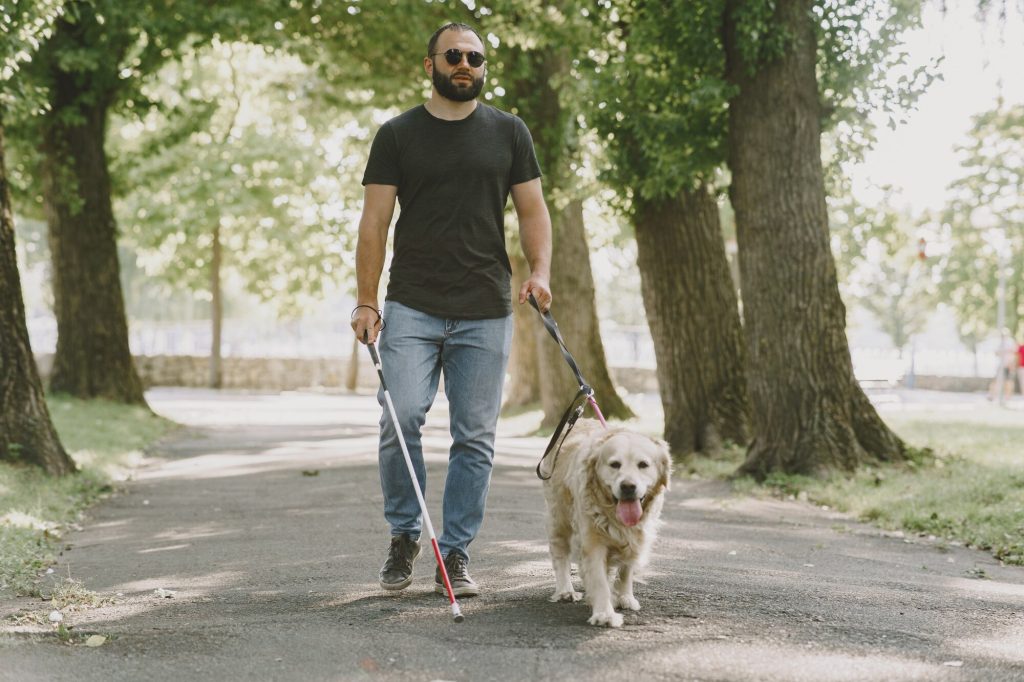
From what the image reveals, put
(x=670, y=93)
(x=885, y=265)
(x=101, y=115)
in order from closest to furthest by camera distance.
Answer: (x=670, y=93) → (x=101, y=115) → (x=885, y=265)

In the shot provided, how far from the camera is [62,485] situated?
32.2ft

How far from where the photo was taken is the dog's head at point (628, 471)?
190 inches

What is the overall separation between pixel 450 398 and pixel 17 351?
6064 millimetres

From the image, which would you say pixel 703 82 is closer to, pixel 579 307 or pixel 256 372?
pixel 579 307

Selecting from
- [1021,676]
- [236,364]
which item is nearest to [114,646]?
[1021,676]

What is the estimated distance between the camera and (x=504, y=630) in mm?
4805

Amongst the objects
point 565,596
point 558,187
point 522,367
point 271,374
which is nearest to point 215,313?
point 271,374

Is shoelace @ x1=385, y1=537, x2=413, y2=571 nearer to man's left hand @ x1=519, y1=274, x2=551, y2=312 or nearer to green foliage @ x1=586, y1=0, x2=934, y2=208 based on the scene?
man's left hand @ x1=519, y1=274, x2=551, y2=312

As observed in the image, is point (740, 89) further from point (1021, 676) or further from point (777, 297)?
point (1021, 676)

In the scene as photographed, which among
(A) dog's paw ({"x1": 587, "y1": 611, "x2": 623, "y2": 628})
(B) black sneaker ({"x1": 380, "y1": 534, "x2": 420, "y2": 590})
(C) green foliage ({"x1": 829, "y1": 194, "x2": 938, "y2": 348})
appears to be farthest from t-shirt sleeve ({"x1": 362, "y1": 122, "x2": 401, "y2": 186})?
(C) green foliage ({"x1": 829, "y1": 194, "x2": 938, "y2": 348})

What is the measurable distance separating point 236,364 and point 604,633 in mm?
33319

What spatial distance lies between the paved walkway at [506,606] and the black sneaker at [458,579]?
0.08 m

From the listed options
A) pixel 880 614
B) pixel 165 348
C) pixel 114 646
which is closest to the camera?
pixel 114 646

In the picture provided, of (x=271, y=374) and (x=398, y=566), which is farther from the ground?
(x=271, y=374)
